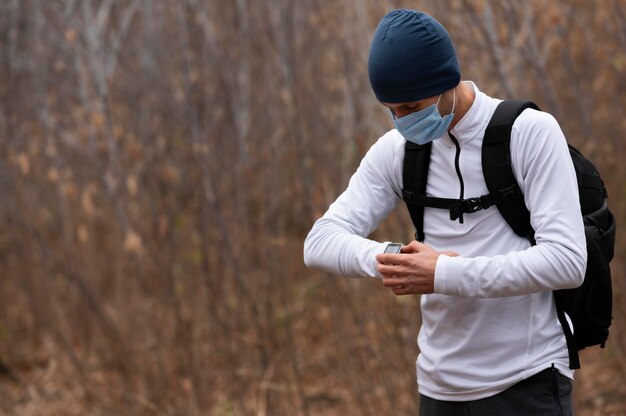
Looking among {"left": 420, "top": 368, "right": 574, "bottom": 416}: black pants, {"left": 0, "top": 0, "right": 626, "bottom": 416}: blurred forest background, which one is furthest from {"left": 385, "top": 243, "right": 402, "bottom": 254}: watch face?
{"left": 0, "top": 0, "right": 626, "bottom": 416}: blurred forest background

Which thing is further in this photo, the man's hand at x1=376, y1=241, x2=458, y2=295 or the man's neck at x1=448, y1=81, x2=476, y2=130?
the man's neck at x1=448, y1=81, x2=476, y2=130

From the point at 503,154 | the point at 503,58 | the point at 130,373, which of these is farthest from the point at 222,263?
the point at 503,154

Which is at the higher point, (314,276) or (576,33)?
(576,33)

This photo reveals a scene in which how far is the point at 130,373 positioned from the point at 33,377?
2170mm

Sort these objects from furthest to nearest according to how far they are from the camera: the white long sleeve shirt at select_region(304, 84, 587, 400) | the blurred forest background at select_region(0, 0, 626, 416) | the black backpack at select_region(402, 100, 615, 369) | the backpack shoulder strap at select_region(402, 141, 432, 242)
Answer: the blurred forest background at select_region(0, 0, 626, 416) → the backpack shoulder strap at select_region(402, 141, 432, 242) → the black backpack at select_region(402, 100, 615, 369) → the white long sleeve shirt at select_region(304, 84, 587, 400)

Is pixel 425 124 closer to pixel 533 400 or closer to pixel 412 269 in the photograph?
pixel 412 269

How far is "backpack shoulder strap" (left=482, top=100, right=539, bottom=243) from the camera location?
1925 mm

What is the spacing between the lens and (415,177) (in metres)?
2.07

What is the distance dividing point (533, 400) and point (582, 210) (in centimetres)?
43

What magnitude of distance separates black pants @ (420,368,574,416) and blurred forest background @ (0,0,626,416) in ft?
6.90

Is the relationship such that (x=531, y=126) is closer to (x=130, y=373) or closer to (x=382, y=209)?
(x=382, y=209)

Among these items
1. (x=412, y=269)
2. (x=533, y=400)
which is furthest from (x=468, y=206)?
(x=533, y=400)

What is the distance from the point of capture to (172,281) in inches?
185

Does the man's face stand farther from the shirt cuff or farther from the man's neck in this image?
the shirt cuff
